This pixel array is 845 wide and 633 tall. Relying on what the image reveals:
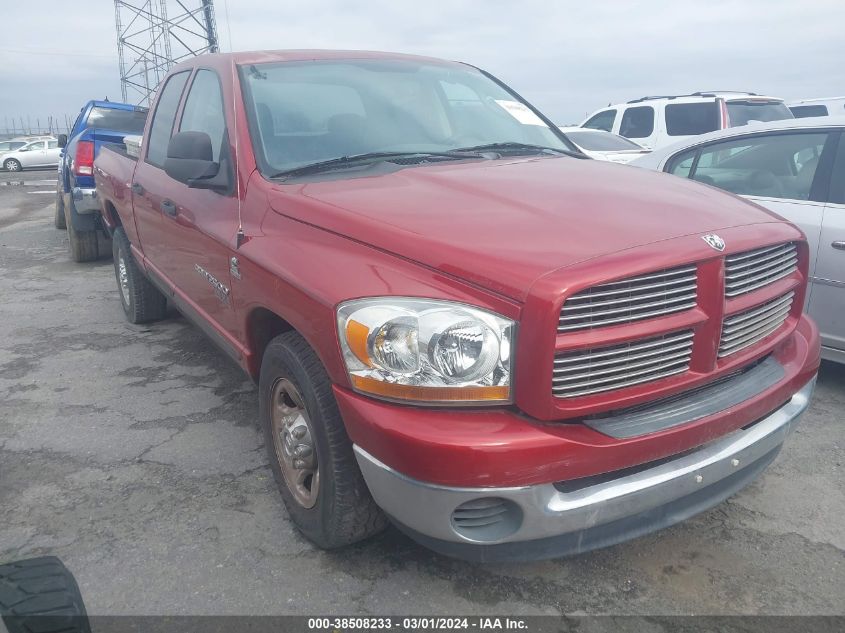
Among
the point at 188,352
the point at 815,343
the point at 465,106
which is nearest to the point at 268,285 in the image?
the point at 465,106

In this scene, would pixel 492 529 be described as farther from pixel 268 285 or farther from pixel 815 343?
pixel 815 343

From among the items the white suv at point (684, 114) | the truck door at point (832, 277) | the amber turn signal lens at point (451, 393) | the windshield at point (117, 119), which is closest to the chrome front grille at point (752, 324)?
the amber turn signal lens at point (451, 393)

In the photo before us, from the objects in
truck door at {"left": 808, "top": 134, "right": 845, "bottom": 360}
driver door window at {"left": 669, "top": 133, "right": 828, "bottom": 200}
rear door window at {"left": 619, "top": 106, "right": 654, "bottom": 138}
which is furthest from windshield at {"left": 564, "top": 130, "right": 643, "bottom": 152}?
truck door at {"left": 808, "top": 134, "right": 845, "bottom": 360}

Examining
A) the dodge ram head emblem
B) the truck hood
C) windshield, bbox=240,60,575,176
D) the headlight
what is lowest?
the headlight

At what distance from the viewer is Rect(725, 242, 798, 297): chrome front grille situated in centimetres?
220

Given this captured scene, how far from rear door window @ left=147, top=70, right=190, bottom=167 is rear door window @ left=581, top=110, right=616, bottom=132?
30.3ft

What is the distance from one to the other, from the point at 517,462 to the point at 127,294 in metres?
4.55

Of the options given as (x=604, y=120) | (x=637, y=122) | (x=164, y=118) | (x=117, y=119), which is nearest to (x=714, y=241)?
(x=164, y=118)

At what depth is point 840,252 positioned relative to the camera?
12.2 feet

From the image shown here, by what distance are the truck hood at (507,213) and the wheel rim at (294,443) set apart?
0.67 m

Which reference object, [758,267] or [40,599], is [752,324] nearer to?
[758,267]

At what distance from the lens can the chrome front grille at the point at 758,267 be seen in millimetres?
2203

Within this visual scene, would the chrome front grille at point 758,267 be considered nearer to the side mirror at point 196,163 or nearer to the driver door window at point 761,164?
the driver door window at point 761,164

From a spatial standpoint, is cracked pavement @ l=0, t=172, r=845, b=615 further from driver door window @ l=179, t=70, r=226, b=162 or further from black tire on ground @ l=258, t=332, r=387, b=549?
driver door window @ l=179, t=70, r=226, b=162
